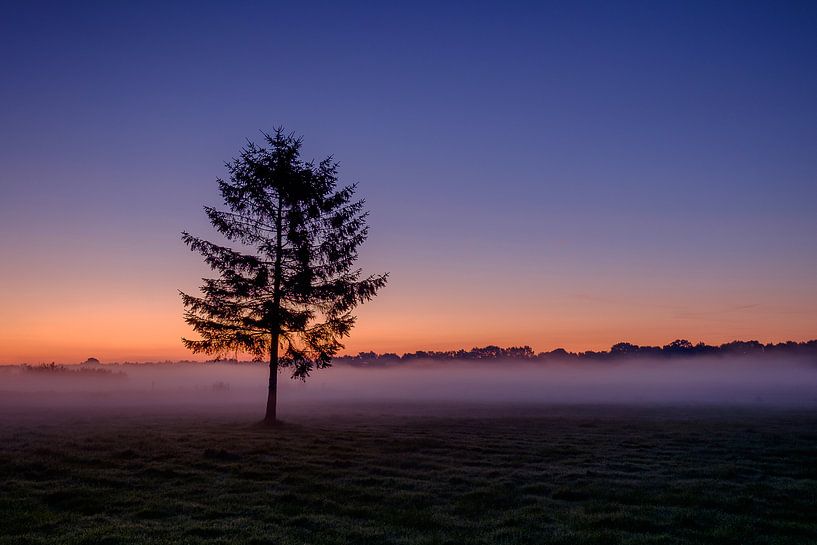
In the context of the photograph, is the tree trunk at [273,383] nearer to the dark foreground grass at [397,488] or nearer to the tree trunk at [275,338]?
the tree trunk at [275,338]

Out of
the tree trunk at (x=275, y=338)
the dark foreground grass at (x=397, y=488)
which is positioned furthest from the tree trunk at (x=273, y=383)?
the dark foreground grass at (x=397, y=488)

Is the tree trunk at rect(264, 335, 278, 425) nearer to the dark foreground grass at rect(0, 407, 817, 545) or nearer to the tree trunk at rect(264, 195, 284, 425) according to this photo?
the tree trunk at rect(264, 195, 284, 425)

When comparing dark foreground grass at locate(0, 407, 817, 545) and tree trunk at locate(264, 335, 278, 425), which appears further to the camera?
tree trunk at locate(264, 335, 278, 425)

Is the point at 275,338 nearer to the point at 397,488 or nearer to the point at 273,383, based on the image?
the point at 273,383

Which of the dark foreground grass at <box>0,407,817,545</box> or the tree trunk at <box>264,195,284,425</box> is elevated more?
the tree trunk at <box>264,195,284,425</box>

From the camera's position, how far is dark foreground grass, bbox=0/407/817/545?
10844 millimetres

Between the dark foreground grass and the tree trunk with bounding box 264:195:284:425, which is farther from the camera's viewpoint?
the tree trunk with bounding box 264:195:284:425

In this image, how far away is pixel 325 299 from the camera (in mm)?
31094

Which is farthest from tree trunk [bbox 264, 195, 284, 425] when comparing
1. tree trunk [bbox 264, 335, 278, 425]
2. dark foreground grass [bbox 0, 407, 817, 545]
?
dark foreground grass [bbox 0, 407, 817, 545]

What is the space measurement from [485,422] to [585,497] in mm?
21372

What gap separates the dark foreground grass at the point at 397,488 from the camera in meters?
10.8

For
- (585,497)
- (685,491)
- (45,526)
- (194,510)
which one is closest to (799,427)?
(685,491)

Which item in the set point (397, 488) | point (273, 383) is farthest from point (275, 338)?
point (397, 488)

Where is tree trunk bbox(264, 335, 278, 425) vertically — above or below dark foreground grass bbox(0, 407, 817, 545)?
above
